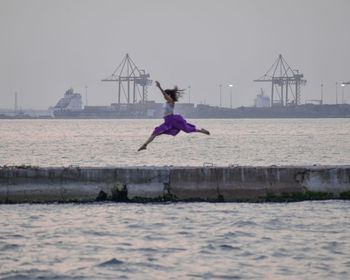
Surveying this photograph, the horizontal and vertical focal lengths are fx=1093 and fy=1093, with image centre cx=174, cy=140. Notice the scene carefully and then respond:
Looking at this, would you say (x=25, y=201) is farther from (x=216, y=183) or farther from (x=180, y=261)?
(x=180, y=261)

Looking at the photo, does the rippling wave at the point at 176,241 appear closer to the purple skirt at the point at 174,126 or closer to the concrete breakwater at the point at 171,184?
the concrete breakwater at the point at 171,184

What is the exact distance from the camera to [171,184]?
19.1 meters

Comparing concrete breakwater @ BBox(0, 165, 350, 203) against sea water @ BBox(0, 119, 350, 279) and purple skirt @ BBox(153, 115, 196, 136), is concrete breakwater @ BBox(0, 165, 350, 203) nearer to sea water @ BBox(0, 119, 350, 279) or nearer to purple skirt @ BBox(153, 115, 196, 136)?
sea water @ BBox(0, 119, 350, 279)

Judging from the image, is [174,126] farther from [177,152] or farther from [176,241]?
[177,152]

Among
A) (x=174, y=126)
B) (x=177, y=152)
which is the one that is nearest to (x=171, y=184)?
(x=174, y=126)

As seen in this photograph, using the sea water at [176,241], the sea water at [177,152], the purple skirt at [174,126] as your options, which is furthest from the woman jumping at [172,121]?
the sea water at [177,152]

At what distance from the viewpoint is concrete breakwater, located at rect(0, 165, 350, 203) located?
18969 millimetres

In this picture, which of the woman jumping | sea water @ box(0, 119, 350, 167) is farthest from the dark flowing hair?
sea water @ box(0, 119, 350, 167)

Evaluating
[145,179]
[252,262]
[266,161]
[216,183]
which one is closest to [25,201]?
[145,179]

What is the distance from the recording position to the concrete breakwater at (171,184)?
747 inches

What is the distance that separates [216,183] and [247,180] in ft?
1.78

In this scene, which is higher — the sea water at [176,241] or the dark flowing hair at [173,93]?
the dark flowing hair at [173,93]

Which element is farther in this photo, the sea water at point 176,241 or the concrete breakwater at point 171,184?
the concrete breakwater at point 171,184

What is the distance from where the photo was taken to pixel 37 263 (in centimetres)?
1359
